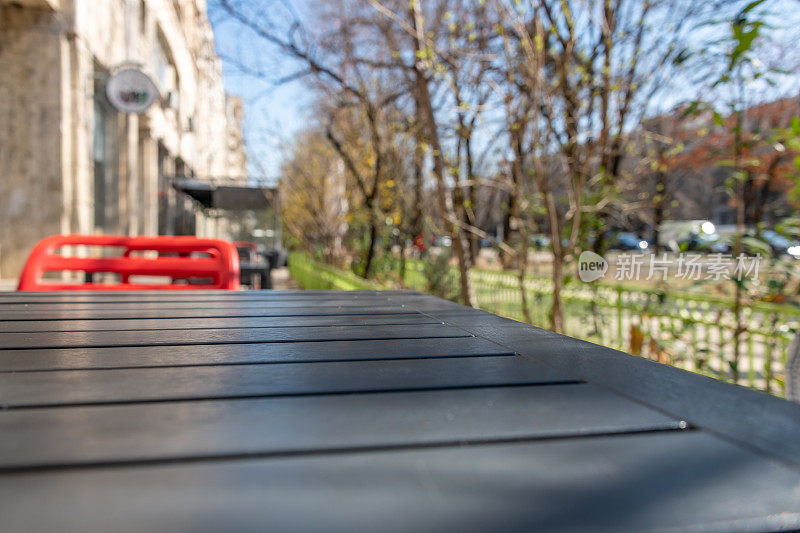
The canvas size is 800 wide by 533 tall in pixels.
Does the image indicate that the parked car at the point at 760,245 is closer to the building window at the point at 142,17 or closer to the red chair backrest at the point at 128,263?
the red chair backrest at the point at 128,263

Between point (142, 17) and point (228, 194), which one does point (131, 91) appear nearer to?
point (142, 17)

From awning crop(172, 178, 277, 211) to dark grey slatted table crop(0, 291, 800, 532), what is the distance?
15174 millimetres

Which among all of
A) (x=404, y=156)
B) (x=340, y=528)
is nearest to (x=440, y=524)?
(x=340, y=528)

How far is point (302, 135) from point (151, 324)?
1431 centimetres

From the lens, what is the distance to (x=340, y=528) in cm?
42

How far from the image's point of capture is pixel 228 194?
17.2m

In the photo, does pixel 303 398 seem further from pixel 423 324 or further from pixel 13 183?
pixel 13 183

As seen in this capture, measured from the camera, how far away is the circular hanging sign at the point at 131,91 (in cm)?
911

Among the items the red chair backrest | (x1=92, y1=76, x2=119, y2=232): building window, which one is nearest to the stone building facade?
(x1=92, y1=76, x2=119, y2=232): building window

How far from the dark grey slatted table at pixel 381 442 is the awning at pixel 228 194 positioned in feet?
49.8

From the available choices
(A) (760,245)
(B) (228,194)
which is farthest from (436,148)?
(B) (228,194)

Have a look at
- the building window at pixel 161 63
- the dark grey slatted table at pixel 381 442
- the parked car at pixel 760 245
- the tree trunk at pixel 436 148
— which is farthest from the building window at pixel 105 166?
the dark grey slatted table at pixel 381 442

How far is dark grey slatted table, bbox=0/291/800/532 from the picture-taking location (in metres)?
0.45

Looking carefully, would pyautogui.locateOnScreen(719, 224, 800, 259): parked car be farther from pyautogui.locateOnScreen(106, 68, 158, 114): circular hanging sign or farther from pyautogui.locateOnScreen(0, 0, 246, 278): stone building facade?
pyautogui.locateOnScreen(106, 68, 158, 114): circular hanging sign
